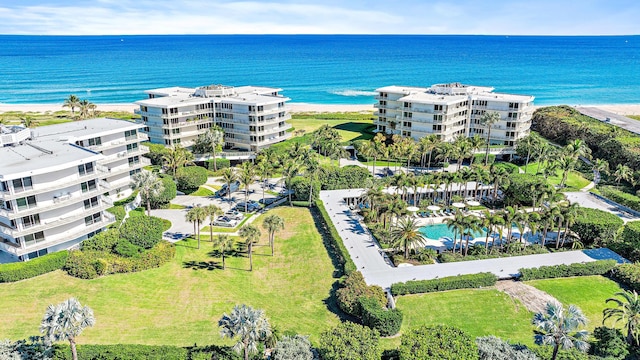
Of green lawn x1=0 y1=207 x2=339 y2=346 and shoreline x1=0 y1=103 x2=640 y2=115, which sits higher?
shoreline x1=0 y1=103 x2=640 y2=115

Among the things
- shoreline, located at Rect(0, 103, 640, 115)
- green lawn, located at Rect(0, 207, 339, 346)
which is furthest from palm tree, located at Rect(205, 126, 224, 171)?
shoreline, located at Rect(0, 103, 640, 115)

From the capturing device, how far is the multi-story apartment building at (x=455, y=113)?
3893 inches

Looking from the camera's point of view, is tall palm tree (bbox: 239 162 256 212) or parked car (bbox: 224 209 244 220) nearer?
parked car (bbox: 224 209 244 220)

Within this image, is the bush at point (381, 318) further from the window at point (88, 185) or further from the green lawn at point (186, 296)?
the window at point (88, 185)

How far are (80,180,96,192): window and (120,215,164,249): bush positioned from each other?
6309mm

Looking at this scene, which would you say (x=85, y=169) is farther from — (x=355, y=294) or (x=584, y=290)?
(x=584, y=290)

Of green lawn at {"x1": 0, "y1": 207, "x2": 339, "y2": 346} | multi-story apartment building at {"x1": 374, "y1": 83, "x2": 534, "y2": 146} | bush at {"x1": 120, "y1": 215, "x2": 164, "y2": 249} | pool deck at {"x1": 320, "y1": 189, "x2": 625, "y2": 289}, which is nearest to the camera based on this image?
green lawn at {"x1": 0, "y1": 207, "x2": 339, "y2": 346}

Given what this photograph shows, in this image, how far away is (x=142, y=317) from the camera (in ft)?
156

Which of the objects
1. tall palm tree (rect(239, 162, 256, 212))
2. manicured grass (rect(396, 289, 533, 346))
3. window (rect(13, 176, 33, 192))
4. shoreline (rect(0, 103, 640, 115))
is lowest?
manicured grass (rect(396, 289, 533, 346))

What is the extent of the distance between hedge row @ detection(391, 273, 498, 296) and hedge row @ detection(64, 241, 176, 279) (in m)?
30.5

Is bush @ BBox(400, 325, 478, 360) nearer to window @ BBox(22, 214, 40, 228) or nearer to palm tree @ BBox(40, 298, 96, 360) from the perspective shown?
palm tree @ BBox(40, 298, 96, 360)

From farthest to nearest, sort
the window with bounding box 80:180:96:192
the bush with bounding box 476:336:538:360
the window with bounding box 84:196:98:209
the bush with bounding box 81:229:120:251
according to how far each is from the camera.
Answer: the window with bounding box 84:196:98:209 → the window with bounding box 80:180:96:192 → the bush with bounding box 81:229:120:251 → the bush with bounding box 476:336:538:360

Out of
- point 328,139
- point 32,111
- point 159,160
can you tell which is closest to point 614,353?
point 328,139

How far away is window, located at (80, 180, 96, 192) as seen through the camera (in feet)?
194
